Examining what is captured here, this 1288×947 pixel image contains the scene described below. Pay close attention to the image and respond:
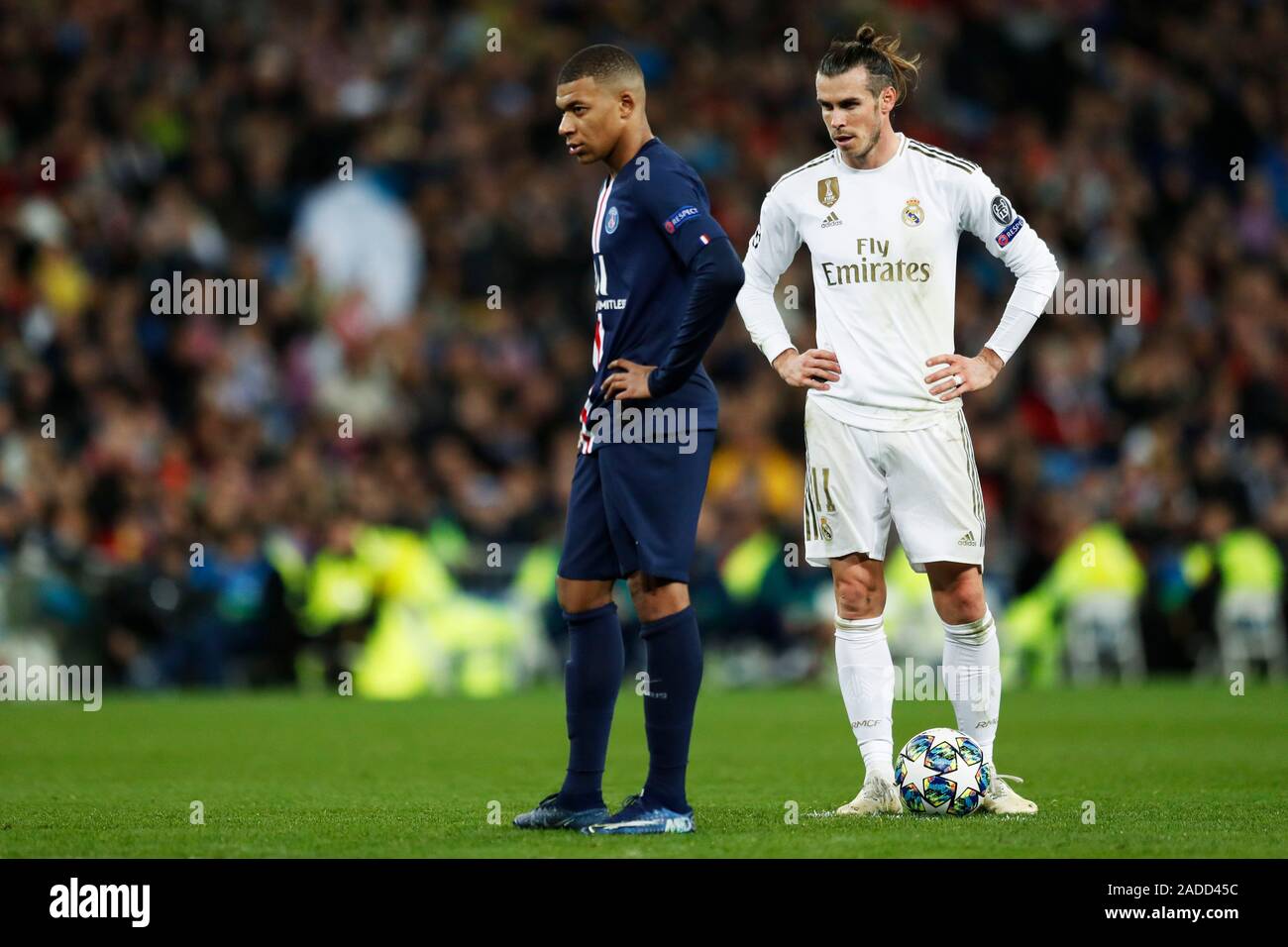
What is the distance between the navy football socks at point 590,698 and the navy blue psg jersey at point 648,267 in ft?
1.97

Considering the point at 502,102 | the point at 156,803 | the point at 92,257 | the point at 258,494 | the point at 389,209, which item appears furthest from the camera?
the point at 502,102

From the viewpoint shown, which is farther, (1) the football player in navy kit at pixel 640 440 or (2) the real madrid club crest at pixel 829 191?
(2) the real madrid club crest at pixel 829 191

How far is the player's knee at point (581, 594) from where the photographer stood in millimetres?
6312

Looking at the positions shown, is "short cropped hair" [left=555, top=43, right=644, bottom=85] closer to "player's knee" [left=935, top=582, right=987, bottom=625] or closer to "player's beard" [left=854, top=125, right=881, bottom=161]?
"player's beard" [left=854, top=125, right=881, bottom=161]

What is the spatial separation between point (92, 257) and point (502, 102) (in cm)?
490

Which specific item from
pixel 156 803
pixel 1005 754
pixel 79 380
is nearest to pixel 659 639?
pixel 156 803

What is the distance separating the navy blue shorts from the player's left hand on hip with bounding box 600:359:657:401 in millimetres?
167

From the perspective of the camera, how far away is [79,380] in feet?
54.4

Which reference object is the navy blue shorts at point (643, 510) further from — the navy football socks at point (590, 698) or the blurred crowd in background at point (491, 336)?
the blurred crowd in background at point (491, 336)

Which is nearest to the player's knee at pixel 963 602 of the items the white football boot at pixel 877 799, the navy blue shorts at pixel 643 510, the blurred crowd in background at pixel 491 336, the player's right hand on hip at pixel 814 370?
the white football boot at pixel 877 799

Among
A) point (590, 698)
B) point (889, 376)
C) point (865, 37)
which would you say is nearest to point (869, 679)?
point (889, 376)

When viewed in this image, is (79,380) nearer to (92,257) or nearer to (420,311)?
(92,257)

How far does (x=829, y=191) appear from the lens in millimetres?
7129

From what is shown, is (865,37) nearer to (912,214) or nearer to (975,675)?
(912,214)
